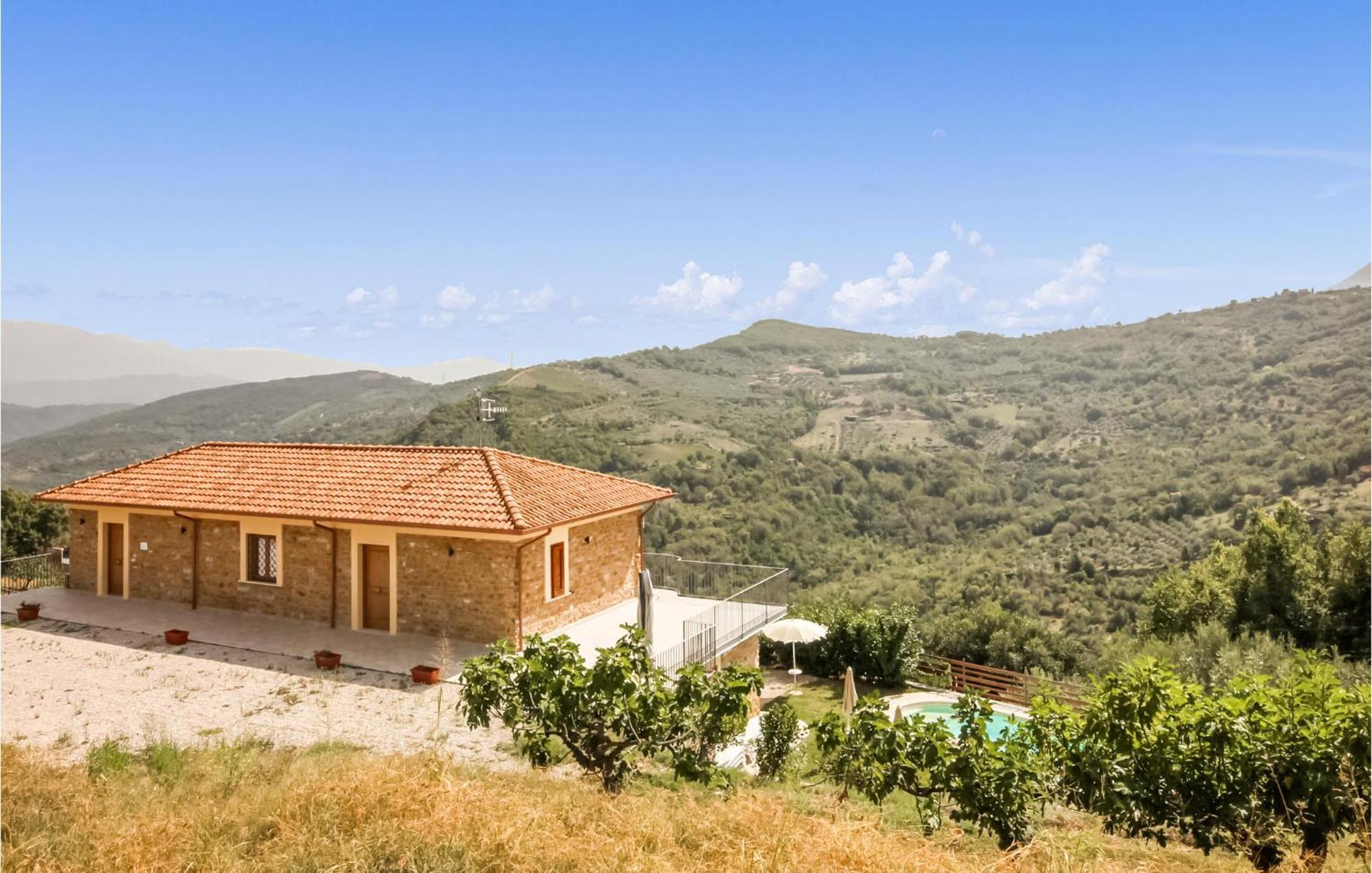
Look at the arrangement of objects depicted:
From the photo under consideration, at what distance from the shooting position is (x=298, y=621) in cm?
1576

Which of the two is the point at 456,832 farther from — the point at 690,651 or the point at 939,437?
the point at 939,437

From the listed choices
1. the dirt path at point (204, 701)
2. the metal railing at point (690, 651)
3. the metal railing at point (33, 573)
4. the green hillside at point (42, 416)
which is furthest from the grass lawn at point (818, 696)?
the green hillside at point (42, 416)

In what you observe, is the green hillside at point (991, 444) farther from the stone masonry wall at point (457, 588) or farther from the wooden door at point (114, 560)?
the stone masonry wall at point (457, 588)

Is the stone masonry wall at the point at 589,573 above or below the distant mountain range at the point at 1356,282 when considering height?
below

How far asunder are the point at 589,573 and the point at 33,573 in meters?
14.6

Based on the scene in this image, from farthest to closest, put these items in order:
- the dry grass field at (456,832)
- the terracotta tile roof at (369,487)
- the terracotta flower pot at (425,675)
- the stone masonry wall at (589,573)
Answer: the terracotta tile roof at (369,487)
the stone masonry wall at (589,573)
the terracotta flower pot at (425,675)
the dry grass field at (456,832)

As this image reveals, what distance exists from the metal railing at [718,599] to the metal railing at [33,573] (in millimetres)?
14446

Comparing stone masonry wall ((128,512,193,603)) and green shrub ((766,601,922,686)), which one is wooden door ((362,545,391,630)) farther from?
green shrub ((766,601,922,686))

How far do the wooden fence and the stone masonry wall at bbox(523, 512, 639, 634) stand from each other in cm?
788

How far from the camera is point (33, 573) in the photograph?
2041 cm

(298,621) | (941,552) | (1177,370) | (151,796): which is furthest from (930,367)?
(151,796)

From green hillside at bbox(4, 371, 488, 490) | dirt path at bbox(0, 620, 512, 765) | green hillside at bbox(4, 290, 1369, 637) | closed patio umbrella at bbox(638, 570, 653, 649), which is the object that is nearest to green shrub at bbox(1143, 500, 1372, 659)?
green hillside at bbox(4, 290, 1369, 637)

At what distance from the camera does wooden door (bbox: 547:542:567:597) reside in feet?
50.7

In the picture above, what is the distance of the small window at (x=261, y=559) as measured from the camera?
16.2m
